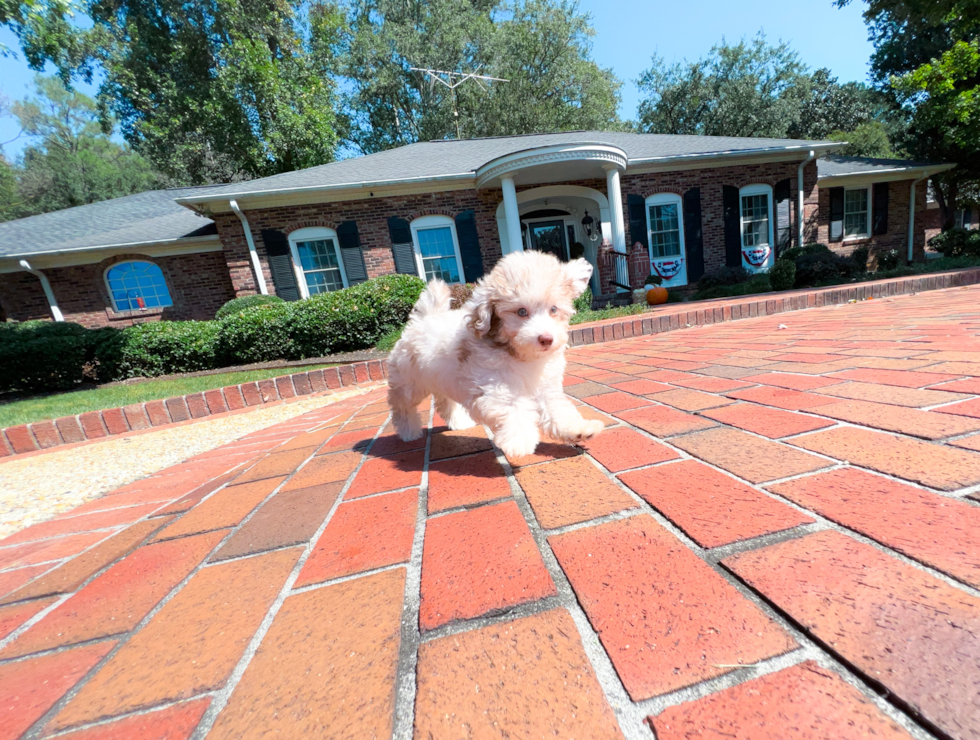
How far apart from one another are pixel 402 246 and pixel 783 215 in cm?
1208

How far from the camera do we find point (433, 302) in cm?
222

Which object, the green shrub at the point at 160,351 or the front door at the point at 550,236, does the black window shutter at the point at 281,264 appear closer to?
the green shrub at the point at 160,351

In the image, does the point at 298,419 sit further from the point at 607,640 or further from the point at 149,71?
the point at 149,71

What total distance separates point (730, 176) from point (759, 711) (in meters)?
15.0

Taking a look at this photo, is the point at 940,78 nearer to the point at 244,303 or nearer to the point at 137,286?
the point at 244,303

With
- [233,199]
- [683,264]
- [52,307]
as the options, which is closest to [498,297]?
[233,199]

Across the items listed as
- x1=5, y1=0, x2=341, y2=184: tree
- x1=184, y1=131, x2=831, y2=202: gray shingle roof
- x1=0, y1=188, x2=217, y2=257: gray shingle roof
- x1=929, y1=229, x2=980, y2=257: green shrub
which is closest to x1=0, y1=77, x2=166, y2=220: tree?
x1=5, y1=0, x2=341, y2=184: tree

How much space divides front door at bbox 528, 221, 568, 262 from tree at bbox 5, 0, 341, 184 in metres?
11.2

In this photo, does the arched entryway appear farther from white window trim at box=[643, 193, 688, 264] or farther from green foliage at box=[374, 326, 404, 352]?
green foliage at box=[374, 326, 404, 352]

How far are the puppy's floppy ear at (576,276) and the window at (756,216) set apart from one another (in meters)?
13.6

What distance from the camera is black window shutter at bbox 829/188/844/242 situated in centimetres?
1376

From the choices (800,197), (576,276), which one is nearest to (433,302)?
(576,276)

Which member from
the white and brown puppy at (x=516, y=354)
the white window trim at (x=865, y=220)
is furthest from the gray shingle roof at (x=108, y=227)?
the white window trim at (x=865, y=220)

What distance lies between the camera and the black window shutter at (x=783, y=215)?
12.5 metres
